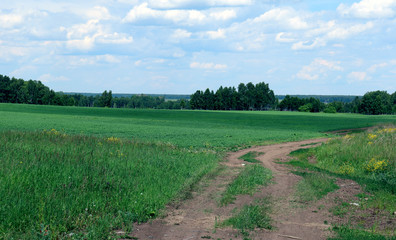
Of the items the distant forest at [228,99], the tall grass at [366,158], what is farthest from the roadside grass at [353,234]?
the distant forest at [228,99]

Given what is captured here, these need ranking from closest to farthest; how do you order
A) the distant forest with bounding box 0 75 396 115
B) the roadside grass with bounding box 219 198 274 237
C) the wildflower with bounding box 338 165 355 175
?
the roadside grass with bounding box 219 198 274 237, the wildflower with bounding box 338 165 355 175, the distant forest with bounding box 0 75 396 115

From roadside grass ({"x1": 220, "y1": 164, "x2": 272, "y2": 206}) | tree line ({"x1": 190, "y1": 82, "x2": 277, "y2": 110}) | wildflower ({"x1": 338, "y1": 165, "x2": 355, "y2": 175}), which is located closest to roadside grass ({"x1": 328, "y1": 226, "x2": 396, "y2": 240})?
roadside grass ({"x1": 220, "y1": 164, "x2": 272, "y2": 206})

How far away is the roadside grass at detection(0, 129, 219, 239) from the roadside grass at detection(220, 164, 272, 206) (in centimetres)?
158

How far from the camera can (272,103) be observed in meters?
193

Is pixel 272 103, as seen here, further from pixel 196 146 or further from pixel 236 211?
pixel 236 211

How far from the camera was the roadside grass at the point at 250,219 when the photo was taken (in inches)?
361

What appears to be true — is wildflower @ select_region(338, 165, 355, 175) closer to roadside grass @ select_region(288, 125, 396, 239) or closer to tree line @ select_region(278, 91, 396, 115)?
roadside grass @ select_region(288, 125, 396, 239)

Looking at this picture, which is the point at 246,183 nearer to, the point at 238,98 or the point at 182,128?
the point at 182,128

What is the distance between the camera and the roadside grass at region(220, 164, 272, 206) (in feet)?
40.5

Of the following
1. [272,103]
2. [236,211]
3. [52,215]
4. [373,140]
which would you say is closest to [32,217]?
[52,215]

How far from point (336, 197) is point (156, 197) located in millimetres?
5974

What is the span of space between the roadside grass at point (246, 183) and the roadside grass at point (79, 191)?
158 centimetres

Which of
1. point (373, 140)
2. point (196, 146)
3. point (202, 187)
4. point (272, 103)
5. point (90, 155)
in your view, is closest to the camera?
point (202, 187)

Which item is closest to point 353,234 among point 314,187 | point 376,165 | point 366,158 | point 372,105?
point 314,187
